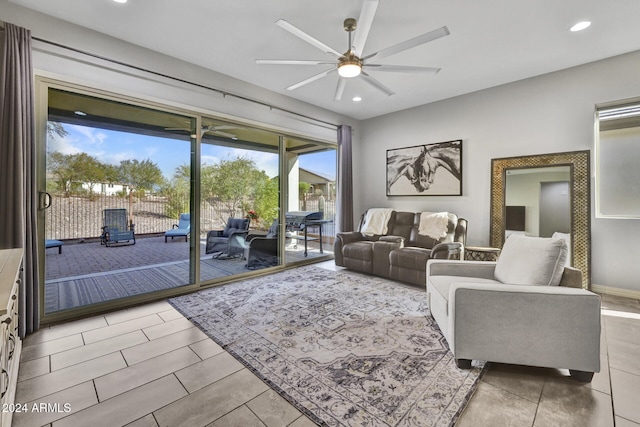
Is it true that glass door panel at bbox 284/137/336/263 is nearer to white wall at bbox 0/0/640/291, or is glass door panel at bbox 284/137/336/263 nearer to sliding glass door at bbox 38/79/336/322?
sliding glass door at bbox 38/79/336/322

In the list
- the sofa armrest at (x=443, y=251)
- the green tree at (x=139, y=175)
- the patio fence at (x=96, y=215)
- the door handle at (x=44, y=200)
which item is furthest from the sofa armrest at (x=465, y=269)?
the door handle at (x=44, y=200)

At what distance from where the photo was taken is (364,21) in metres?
2.06

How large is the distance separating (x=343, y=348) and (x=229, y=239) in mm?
2476

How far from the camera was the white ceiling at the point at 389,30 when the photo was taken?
246 cm

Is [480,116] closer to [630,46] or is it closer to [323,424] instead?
[630,46]

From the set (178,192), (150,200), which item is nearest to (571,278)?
(178,192)

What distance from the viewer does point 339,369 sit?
1.93 metres

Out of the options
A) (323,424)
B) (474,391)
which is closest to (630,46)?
(474,391)

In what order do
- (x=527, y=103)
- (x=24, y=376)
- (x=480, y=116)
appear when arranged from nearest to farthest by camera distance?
(x=24, y=376) < (x=527, y=103) < (x=480, y=116)

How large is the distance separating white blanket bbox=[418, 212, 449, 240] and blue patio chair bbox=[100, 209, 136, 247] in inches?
154

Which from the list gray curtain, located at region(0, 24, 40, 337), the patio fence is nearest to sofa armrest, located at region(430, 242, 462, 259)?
the patio fence

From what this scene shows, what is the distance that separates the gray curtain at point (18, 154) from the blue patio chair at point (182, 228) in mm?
1263

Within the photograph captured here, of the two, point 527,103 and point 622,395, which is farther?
point 527,103

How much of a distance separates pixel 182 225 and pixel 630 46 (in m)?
5.47
